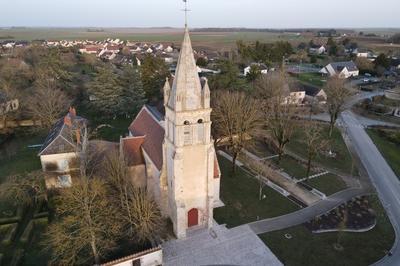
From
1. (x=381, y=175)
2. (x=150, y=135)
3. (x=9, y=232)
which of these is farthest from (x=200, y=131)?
(x=381, y=175)

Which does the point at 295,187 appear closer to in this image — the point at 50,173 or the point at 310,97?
the point at 50,173

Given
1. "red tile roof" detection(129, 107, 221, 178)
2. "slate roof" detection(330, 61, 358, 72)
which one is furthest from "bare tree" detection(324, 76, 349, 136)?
A: "slate roof" detection(330, 61, 358, 72)

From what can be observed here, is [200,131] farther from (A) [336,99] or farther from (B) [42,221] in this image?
(A) [336,99]

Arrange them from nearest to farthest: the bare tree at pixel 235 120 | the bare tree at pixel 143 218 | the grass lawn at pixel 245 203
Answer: the bare tree at pixel 143 218
the grass lawn at pixel 245 203
the bare tree at pixel 235 120

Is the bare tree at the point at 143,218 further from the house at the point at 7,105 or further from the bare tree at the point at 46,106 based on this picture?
the house at the point at 7,105

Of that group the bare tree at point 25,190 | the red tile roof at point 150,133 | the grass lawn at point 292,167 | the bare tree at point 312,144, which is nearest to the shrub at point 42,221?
the bare tree at point 25,190

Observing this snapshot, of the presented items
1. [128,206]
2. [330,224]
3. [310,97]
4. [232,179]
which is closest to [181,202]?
[128,206]
